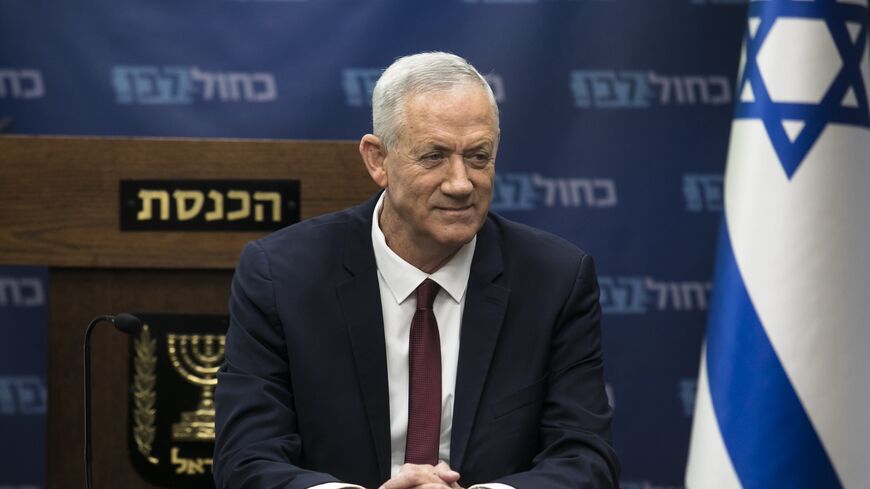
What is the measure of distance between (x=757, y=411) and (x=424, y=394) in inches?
51.7

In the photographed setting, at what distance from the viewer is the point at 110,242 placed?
2936mm

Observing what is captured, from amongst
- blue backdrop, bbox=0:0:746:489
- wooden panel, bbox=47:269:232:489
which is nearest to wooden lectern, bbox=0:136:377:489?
wooden panel, bbox=47:269:232:489

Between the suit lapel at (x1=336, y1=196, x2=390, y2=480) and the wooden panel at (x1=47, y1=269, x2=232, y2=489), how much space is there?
629 millimetres

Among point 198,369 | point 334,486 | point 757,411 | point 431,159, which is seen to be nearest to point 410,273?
point 431,159

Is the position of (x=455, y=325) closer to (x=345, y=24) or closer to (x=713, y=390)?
(x=713, y=390)

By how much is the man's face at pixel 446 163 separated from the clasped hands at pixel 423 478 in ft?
1.41

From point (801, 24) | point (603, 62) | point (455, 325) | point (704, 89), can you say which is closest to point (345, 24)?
point (603, 62)

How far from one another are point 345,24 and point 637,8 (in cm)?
104

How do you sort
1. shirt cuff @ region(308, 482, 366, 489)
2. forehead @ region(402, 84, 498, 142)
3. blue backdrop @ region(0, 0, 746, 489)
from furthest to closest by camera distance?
blue backdrop @ region(0, 0, 746, 489) → forehead @ region(402, 84, 498, 142) → shirt cuff @ region(308, 482, 366, 489)

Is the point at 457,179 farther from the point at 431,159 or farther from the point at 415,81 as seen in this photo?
the point at 415,81

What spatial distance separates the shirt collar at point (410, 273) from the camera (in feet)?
7.98

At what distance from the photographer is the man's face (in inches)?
89.1

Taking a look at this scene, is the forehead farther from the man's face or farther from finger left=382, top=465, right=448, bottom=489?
finger left=382, top=465, right=448, bottom=489

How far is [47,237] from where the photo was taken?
294 cm
